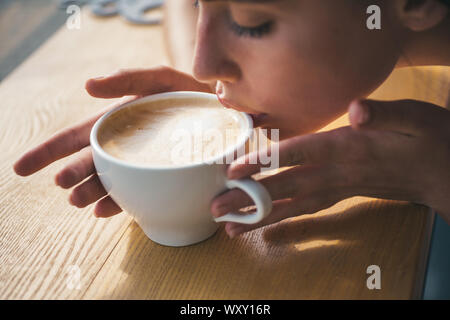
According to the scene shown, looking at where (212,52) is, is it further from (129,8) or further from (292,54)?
(129,8)

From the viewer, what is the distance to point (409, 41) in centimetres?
68

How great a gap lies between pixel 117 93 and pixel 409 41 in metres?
0.43

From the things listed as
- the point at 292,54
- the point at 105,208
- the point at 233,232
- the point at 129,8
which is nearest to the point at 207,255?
the point at 233,232

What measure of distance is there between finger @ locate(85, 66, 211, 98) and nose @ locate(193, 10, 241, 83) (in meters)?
0.16

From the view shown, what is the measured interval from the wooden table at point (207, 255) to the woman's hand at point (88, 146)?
0.04 metres

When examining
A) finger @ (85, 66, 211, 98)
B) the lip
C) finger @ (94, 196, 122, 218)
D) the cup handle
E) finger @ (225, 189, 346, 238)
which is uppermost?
finger @ (85, 66, 211, 98)

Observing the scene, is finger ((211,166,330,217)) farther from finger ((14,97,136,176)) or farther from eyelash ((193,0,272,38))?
finger ((14,97,136,176))

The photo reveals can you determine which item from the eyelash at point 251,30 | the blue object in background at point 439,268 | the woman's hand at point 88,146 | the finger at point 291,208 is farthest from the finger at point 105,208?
the blue object in background at point 439,268

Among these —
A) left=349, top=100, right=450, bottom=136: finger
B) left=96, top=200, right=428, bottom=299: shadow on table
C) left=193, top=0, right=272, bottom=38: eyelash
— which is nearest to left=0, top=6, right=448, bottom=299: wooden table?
left=96, top=200, right=428, bottom=299: shadow on table

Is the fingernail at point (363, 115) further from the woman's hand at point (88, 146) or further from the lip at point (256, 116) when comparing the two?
the woman's hand at point (88, 146)

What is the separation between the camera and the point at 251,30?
0.56m

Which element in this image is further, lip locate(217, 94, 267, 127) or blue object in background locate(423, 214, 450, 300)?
blue object in background locate(423, 214, 450, 300)

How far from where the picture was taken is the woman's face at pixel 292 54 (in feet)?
1.76

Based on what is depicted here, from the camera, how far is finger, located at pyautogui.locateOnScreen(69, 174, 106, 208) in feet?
2.02
